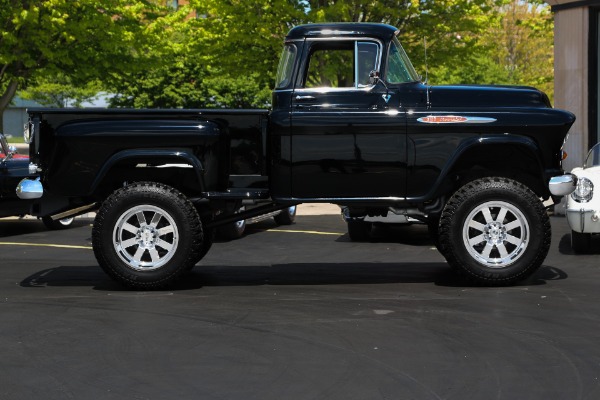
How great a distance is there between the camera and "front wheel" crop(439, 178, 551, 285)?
32.9 ft

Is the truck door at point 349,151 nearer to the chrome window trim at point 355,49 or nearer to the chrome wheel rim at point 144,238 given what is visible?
the chrome window trim at point 355,49

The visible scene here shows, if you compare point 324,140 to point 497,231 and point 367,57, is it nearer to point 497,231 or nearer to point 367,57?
point 367,57

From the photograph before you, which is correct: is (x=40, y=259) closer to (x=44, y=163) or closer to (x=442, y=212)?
(x=44, y=163)

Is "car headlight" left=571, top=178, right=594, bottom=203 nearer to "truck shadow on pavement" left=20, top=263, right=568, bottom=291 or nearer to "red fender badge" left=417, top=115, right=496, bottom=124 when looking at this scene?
"truck shadow on pavement" left=20, top=263, right=568, bottom=291

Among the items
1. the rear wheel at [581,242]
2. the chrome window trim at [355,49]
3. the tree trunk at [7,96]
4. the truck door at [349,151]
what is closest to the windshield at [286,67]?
the chrome window trim at [355,49]

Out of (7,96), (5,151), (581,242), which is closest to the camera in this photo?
(581,242)

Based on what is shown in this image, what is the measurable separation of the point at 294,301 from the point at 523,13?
52.4 meters

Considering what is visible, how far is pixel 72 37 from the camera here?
99.9 feet

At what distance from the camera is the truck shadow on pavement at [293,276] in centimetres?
1060

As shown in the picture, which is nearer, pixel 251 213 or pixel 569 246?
pixel 251 213

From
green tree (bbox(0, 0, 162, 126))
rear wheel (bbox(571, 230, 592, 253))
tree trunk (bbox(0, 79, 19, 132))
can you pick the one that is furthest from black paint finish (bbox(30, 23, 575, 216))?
tree trunk (bbox(0, 79, 19, 132))

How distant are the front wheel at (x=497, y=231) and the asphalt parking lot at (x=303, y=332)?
0.72 ft

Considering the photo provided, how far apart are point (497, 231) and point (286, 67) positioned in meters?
2.59

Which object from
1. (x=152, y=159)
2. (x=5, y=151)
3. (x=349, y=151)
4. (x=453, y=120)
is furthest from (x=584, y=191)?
(x=5, y=151)
